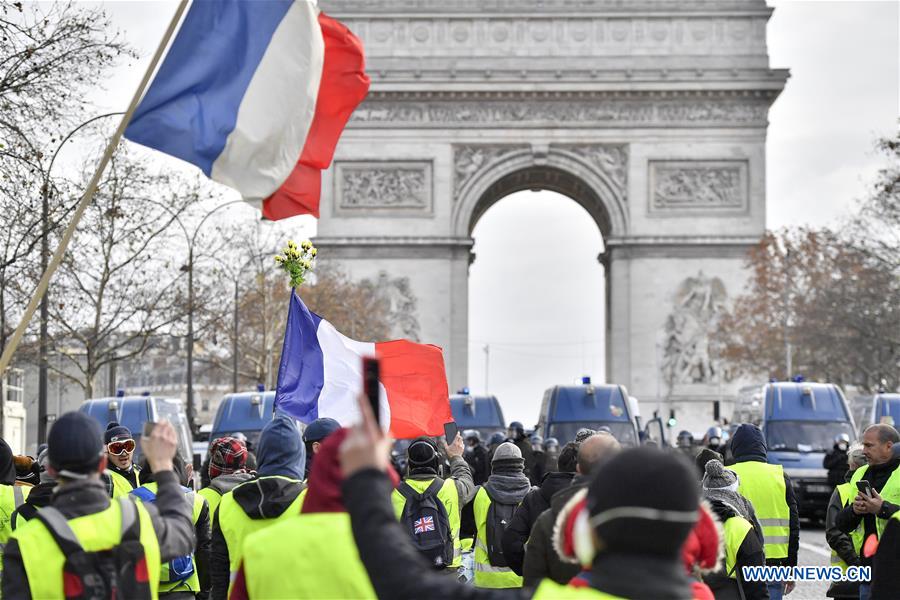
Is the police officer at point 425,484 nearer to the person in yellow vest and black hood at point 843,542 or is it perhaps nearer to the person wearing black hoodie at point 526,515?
the person wearing black hoodie at point 526,515

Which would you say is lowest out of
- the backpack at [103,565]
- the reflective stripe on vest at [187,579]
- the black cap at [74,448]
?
the reflective stripe on vest at [187,579]

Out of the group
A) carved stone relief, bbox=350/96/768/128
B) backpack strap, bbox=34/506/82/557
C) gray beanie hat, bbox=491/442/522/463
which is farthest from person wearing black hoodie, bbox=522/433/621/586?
carved stone relief, bbox=350/96/768/128

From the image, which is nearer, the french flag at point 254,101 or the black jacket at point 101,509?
the black jacket at point 101,509

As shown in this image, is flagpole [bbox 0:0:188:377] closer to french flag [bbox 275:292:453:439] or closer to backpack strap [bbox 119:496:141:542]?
backpack strap [bbox 119:496:141:542]

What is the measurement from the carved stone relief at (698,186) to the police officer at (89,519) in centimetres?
4871

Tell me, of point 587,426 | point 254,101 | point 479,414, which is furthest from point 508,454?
point 479,414

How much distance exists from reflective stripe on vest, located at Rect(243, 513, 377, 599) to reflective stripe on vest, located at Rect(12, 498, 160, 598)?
2.35ft

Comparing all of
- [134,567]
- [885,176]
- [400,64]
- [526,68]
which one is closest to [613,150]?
[526,68]

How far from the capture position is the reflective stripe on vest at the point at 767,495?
400 inches

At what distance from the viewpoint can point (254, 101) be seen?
805cm

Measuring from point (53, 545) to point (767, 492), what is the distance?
20.4ft

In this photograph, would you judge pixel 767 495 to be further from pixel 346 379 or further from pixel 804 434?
pixel 804 434

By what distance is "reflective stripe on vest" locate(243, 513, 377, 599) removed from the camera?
14.7 ft

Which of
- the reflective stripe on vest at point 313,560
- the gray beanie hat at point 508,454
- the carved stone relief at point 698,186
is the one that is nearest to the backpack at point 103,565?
the reflective stripe on vest at point 313,560
